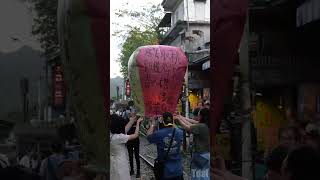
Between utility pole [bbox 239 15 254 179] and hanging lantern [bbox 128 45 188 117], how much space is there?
5.82 metres

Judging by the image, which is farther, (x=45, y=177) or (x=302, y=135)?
(x=302, y=135)

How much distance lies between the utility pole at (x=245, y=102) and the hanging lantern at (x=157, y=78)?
582 cm

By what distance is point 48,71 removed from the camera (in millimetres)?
1903

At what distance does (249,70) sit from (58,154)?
83cm

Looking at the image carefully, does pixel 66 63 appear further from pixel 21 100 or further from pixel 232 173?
pixel 232 173

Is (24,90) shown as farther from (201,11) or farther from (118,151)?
(201,11)

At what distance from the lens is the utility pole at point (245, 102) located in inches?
81.7

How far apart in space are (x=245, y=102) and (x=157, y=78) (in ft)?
19.8

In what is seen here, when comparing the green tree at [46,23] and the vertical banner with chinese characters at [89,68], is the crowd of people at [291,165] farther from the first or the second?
the green tree at [46,23]

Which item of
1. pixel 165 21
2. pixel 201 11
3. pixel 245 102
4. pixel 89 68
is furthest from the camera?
pixel 165 21

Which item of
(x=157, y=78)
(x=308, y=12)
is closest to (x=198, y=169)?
(x=308, y=12)

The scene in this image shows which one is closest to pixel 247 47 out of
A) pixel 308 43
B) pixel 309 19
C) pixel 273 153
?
pixel 273 153

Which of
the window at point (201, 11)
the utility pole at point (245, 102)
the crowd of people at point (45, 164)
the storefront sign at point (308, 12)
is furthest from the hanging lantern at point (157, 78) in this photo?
the crowd of people at point (45, 164)

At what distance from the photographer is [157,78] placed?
810cm
